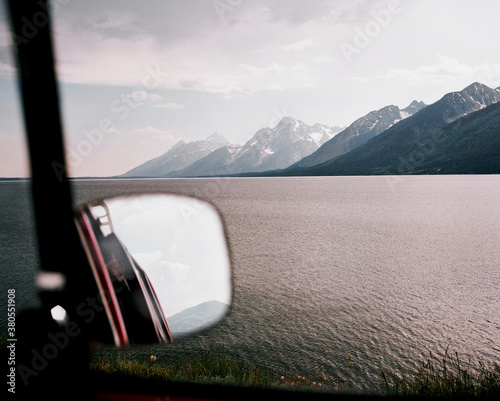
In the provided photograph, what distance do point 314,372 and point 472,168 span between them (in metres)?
222

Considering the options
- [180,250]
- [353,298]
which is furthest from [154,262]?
[353,298]

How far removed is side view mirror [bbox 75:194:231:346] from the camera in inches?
76.0

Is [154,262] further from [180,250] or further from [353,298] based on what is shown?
[353,298]

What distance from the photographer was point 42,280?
2.26 m

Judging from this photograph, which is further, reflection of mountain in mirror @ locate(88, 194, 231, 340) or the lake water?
the lake water

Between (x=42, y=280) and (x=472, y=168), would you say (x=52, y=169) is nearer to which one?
(x=42, y=280)

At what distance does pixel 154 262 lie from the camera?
2.74 meters

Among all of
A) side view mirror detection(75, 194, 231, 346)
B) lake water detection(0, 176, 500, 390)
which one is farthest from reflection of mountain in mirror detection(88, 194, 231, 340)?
lake water detection(0, 176, 500, 390)

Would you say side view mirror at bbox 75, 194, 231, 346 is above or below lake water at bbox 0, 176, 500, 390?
above

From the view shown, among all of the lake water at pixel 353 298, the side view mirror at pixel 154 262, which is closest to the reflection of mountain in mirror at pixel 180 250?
the side view mirror at pixel 154 262

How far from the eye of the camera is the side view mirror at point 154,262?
1.93 m

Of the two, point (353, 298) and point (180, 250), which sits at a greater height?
point (180, 250)

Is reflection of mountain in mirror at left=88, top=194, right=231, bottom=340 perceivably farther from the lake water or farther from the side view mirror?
the lake water

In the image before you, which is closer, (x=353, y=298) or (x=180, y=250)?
(x=180, y=250)
